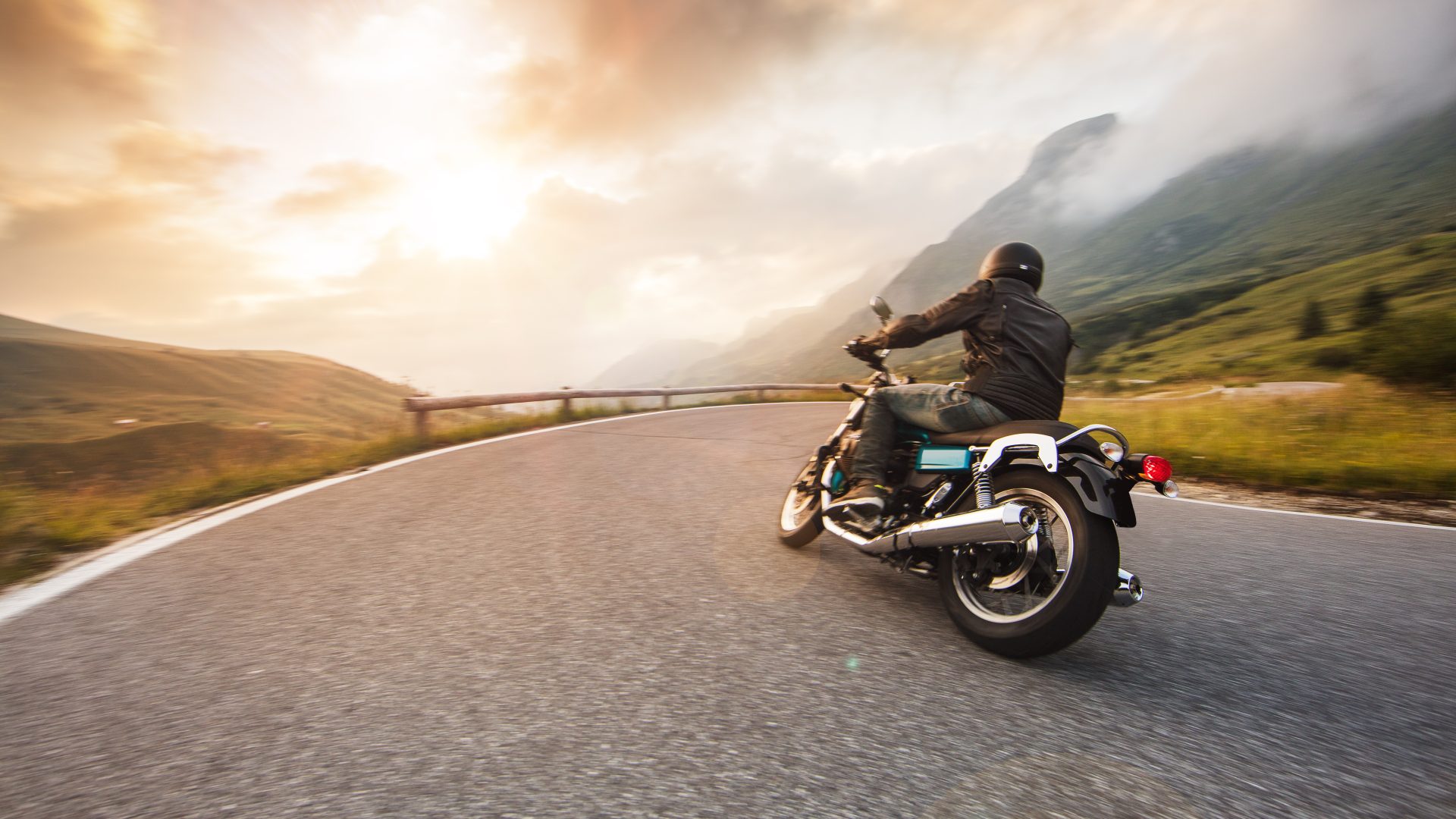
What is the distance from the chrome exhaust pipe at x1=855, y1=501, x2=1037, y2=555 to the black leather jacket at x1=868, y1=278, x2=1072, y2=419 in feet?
2.08

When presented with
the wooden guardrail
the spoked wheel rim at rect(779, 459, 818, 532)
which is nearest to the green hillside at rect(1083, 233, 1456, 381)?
the wooden guardrail

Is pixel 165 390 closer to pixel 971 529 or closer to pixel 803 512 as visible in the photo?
pixel 803 512

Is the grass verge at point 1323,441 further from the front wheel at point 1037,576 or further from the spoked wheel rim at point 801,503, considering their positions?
the front wheel at point 1037,576

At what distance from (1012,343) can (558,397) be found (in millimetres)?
11673

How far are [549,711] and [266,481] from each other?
6030mm

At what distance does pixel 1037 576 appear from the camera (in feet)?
9.21

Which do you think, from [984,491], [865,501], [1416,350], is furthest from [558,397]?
[1416,350]

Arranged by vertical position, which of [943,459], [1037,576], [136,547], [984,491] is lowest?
[1037,576]

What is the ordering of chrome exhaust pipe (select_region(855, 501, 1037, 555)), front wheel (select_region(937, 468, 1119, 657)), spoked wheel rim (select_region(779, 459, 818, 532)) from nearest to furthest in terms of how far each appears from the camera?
front wheel (select_region(937, 468, 1119, 657)), chrome exhaust pipe (select_region(855, 501, 1037, 555)), spoked wheel rim (select_region(779, 459, 818, 532))

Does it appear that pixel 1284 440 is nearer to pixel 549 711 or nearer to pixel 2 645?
pixel 549 711

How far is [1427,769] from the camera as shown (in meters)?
1.83

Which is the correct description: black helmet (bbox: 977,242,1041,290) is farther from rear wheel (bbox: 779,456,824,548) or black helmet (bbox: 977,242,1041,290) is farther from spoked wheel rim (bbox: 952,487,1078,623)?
rear wheel (bbox: 779,456,824,548)

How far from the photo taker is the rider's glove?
409 cm

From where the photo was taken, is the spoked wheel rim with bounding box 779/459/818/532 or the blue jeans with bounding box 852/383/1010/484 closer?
the blue jeans with bounding box 852/383/1010/484
